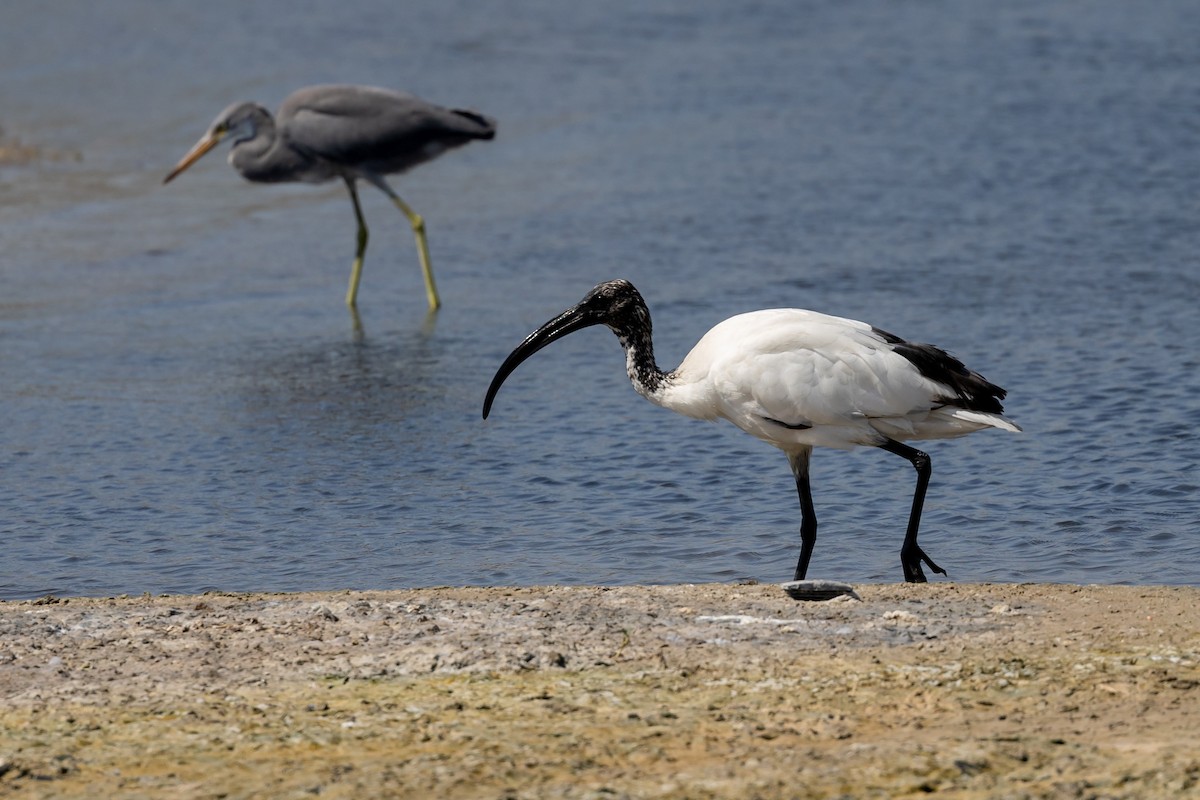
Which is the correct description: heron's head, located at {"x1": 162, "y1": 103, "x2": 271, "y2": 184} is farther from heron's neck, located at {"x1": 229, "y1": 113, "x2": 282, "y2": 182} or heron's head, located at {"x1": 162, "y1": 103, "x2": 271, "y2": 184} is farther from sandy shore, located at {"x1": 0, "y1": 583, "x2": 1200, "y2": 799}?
sandy shore, located at {"x1": 0, "y1": 583, "x2": 1200, "y2": 799}

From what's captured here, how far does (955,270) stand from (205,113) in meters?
9.65

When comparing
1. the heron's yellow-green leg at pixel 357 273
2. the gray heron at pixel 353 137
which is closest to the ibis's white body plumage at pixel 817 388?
the heron's yellow-green leg at pixel 357 273

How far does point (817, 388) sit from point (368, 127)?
7.03 m

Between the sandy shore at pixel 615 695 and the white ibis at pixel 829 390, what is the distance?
1.92ft

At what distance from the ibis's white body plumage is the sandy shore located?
2.00 feet

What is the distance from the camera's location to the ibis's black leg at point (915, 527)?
6.17m

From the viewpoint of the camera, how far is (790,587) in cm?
562

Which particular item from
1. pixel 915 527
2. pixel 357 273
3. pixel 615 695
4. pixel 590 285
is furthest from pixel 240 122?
pixel 615 695

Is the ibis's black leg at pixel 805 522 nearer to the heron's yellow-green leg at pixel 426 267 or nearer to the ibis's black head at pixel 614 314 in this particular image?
the ibis's black head at pixel 614 314

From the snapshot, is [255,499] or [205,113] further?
[205,113]

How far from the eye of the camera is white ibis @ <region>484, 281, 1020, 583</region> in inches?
242

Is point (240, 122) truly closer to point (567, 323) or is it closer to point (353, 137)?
point (353, 137)

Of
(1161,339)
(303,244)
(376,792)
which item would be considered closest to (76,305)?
(303,244)

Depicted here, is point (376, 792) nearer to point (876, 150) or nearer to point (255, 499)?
point (255, 499)
